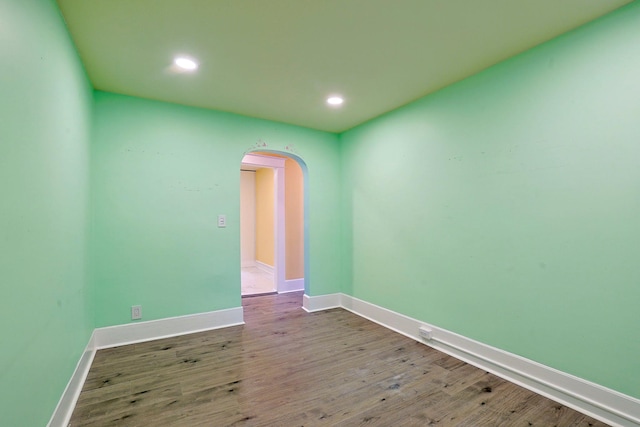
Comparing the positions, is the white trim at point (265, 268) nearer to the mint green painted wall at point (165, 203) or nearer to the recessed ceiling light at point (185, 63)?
the mint green painted wall at point (165, 203)

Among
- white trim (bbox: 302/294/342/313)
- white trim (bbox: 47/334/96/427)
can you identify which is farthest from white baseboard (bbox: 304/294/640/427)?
white trim (bbox: 47/334/96/427)

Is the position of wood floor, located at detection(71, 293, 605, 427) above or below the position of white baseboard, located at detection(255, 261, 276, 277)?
below

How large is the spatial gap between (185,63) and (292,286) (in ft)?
12.2

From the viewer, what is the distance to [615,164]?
173 centimetres

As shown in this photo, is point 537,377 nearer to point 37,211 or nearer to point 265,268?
point 37,211

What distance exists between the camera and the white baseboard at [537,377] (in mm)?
1686

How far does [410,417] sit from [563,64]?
2556mm

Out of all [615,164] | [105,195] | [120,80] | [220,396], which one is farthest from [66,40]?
[615,164]

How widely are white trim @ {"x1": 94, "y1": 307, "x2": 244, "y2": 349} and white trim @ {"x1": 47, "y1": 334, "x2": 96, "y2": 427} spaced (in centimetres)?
26

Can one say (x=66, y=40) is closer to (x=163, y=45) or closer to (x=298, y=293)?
(x=163, y=45)

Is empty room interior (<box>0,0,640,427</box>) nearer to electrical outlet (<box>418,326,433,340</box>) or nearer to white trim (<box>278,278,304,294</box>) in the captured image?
electrical outlet (<box>418,326,433,340</box>)

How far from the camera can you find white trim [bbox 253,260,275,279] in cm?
625

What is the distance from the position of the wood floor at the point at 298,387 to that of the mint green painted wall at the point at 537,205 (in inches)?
17.1

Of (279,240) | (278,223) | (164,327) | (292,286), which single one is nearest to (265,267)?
(292,286)
